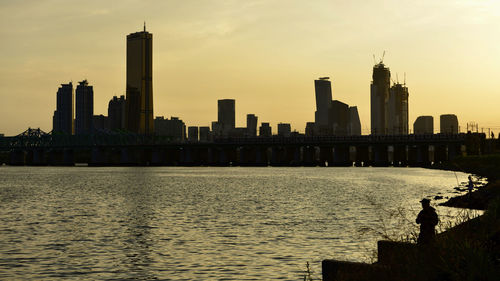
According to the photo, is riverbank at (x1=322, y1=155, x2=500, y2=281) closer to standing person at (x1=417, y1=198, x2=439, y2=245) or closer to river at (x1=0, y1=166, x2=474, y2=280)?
standing person at (x1=417, y1=198, x2=439, y2=245)

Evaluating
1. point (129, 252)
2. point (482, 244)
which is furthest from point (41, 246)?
point (482, 244)

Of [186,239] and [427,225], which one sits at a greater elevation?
[427,225]

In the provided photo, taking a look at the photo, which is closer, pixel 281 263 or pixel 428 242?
pixel 428 242

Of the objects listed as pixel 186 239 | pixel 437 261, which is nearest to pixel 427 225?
pixel 437 261

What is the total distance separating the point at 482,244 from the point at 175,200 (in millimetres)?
68500

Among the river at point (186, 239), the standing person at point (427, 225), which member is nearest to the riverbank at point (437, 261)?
the standing person at point (427, 225)

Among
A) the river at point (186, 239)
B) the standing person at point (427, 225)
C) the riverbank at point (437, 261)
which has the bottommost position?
the river at point (186, 239)

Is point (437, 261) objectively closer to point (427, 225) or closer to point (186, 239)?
point (427, 225)

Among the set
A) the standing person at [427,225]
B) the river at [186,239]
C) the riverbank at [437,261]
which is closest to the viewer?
the riverbank at [437,261]

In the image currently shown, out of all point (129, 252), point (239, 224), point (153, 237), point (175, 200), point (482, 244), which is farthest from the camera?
point (175, 200)

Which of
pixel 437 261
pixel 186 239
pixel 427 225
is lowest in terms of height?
pixel 186 239

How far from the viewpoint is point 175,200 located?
84500mm

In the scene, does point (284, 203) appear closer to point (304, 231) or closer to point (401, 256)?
point (304, 231)

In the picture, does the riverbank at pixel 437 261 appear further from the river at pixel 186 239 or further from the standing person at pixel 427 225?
the river at pixel 186 239
